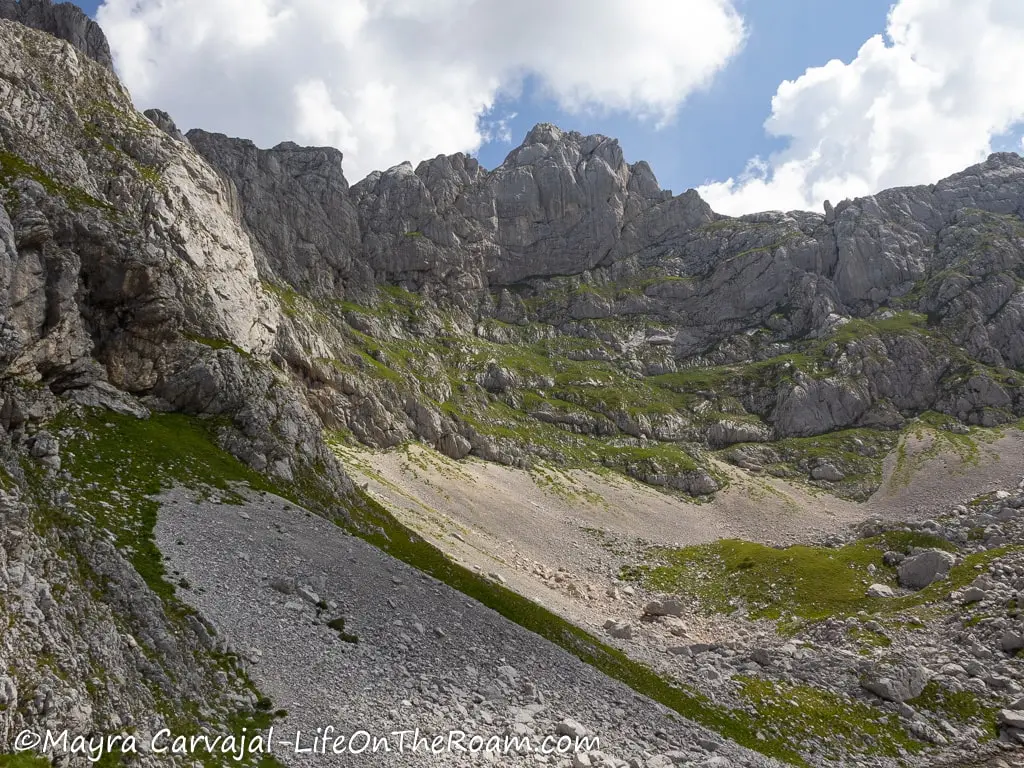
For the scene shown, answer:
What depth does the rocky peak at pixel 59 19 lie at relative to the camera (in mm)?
155750

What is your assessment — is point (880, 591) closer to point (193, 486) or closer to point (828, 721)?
point (828, 721)

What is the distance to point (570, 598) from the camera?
56688 millimetres

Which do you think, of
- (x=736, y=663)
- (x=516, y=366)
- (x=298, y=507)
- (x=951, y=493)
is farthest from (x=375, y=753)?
(x=516, y=366)

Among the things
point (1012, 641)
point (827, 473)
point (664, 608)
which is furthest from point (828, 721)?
point (827, 473)

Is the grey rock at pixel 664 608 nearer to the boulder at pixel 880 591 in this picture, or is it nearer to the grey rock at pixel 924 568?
the boulder at pixel 880 591

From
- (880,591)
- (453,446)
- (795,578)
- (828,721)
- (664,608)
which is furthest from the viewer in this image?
(453,446)

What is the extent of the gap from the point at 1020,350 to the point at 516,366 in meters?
150

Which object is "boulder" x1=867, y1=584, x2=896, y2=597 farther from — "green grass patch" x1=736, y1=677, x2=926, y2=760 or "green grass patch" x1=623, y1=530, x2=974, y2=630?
"green grass patch" x1=736, y1=677, x2=926, y2=760
